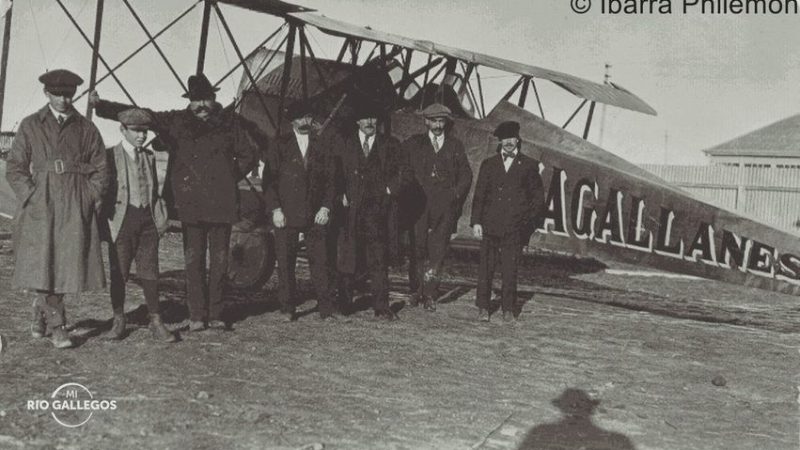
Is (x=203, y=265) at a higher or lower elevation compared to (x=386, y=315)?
higher

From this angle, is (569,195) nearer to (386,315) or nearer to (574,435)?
(386,315)

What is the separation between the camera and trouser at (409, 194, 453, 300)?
847 cm

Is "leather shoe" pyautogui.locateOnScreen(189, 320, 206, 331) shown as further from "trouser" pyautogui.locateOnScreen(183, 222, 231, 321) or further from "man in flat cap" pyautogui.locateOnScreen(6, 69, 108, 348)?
"man in flat cap" pyautogui.locateOnScreen(6, 69, 108, 348)

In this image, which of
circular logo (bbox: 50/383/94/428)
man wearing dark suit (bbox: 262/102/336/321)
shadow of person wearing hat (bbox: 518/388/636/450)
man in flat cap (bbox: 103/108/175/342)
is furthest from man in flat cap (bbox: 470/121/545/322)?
circular logo (bbox: 50/383/94/428)

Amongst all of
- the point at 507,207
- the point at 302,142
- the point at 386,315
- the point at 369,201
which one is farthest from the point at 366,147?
the point at 386,315

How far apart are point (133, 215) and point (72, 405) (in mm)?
2066

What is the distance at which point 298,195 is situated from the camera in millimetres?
7457

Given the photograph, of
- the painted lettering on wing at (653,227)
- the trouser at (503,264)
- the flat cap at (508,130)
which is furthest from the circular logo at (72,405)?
the painted lettering on wing at (653,227)

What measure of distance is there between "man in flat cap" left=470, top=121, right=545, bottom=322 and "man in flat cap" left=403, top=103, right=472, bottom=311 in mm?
491

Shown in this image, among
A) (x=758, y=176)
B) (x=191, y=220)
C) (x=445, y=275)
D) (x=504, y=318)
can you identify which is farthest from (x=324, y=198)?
(x=758, y=176)

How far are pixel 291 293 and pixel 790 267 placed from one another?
463cm

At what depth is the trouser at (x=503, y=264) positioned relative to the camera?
309 inches

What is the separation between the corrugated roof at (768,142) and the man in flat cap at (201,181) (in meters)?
37.6

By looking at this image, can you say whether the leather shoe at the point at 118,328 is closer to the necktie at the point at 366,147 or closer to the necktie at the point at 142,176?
the necktie at the point at 142,176
